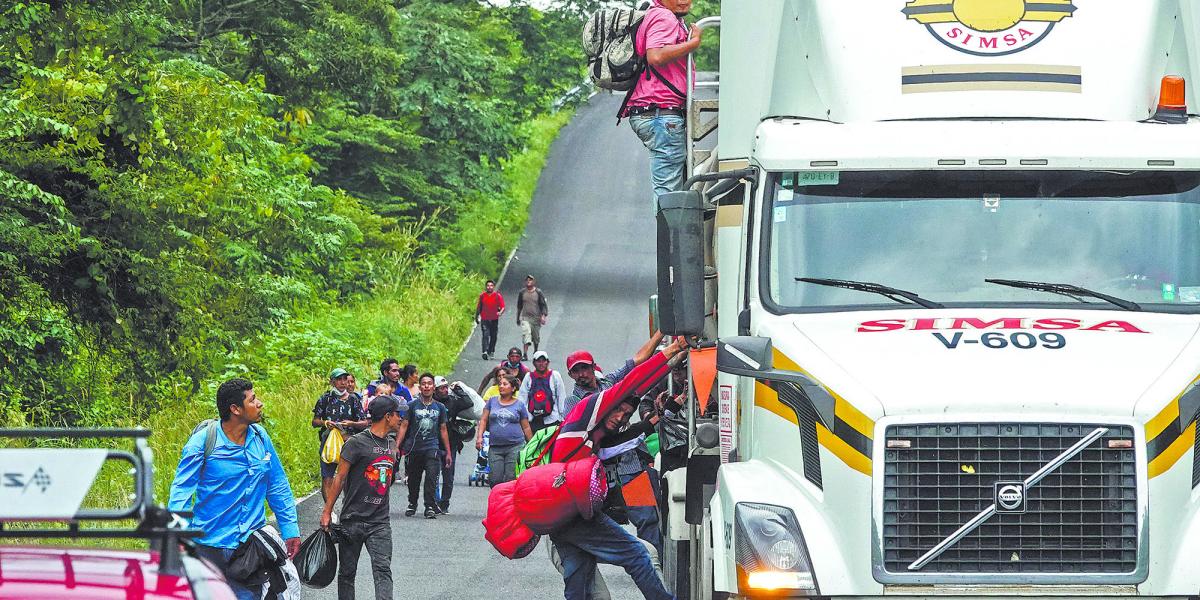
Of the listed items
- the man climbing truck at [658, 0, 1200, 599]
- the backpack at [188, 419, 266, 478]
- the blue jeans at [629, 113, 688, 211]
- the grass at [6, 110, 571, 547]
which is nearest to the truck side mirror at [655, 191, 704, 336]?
the man climbing truck at [658, 0, 1200, 599]

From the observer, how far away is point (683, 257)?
8641mm

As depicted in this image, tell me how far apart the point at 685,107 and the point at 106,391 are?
1188 cm

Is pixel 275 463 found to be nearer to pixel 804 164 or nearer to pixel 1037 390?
pixel 804 164

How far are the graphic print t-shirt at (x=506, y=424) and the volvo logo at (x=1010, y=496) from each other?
12171 mm

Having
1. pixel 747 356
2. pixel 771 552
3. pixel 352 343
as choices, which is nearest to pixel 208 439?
pixel 747 356

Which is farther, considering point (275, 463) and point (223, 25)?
point (223, 25)

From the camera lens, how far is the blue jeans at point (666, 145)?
37.9 feet

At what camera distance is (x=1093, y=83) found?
878 cm

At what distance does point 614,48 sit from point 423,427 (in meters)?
8.52

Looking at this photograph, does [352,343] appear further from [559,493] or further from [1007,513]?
[1007,513]

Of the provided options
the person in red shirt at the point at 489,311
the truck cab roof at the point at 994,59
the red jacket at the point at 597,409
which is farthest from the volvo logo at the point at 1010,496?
the person in red shirt at the point at 489,311

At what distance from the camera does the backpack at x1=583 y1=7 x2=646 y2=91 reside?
11789mm

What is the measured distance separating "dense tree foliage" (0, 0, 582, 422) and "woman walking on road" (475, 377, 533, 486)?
359 cm

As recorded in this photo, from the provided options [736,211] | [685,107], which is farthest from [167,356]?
[736,211]
